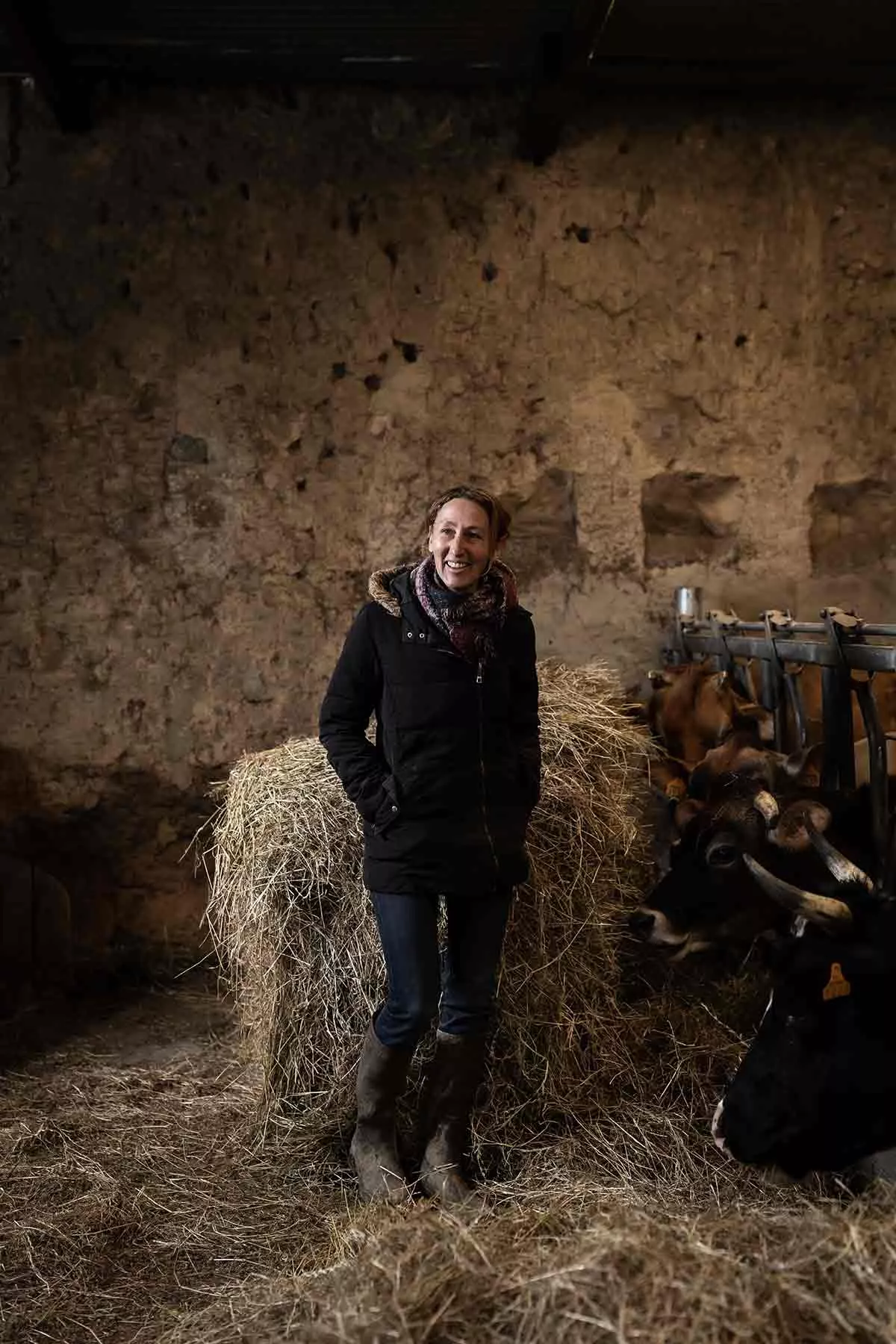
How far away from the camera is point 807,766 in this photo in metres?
3.48

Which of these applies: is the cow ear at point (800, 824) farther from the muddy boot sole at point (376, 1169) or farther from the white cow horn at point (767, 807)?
the muddy boot sole at point (376, 1169)

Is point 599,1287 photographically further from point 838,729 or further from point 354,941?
point 838,729

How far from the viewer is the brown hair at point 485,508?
289 centimetres

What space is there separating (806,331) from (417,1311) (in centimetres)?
445

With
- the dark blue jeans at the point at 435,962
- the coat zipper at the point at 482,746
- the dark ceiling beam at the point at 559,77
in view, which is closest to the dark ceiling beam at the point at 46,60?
the dark ceiling beam at the point at 559,77

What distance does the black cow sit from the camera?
110 inches

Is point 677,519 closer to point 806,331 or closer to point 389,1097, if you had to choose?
point 806,331

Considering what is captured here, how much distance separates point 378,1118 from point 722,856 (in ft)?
3.92

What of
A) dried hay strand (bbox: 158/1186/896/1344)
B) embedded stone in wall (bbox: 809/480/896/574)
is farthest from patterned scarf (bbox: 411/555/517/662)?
embedded stone in wall (bbox: 809/480/896/574)

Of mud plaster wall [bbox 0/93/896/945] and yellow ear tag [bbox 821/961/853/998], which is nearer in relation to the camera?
yellow ear tag [bbox 821/961/853/998]

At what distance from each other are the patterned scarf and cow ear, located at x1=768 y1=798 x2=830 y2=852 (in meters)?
0.99

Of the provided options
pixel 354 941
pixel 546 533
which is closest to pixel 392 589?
pixel 354 941

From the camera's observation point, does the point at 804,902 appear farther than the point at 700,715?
No

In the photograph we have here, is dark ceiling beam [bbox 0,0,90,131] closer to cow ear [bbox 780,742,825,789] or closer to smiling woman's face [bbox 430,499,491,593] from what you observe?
smiling woman's face [bbox 430,499,491,593]
